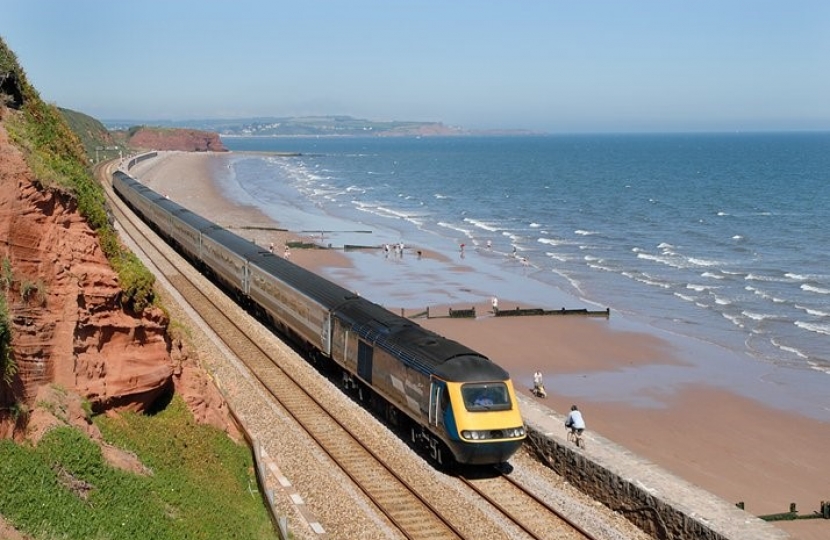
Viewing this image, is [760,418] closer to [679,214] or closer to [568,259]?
[568,259]

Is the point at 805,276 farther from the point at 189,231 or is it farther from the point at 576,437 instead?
the point at 576,437

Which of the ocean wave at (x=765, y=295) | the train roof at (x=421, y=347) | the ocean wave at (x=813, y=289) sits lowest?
the ocean wave at (x=765, y=295)

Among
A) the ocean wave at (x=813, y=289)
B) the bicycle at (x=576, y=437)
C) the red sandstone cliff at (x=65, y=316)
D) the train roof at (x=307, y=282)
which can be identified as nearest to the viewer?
the red sandstone cliff at (x=65, y=316)

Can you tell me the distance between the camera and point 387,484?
19250 millimetres

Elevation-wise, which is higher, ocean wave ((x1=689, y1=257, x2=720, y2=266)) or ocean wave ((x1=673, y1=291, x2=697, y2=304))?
ocean wave ((x1=689, y1=257, x2=720, y2=266))

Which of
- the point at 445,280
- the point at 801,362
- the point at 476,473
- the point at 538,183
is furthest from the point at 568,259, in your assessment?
the point at 538,183

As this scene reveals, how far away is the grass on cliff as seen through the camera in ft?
40.5

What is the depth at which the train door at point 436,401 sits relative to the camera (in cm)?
1956

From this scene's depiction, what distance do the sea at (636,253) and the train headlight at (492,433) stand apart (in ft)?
46.2

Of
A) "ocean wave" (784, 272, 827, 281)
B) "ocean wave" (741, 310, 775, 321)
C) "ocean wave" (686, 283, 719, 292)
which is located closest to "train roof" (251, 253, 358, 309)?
"ocean wave" (741, 310, 775, 321)

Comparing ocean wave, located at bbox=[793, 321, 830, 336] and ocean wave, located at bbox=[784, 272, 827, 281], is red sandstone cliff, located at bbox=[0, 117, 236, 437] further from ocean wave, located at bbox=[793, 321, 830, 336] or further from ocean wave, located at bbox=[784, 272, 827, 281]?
ocean wave, located at bbox=[784, 272, 827, 281]

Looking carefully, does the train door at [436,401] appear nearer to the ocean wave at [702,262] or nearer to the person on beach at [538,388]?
the person on beach at [538,388]

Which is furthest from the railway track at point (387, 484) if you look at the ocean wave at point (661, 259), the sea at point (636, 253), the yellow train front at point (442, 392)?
the ocean wave at point (661, 259)

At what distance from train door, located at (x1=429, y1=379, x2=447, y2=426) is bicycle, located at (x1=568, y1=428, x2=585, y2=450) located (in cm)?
347
